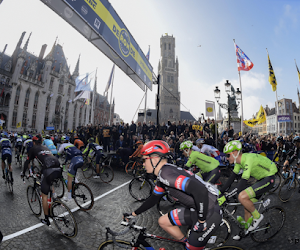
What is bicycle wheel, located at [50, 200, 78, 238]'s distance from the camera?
3546mm

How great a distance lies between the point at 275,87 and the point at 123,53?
2105cm

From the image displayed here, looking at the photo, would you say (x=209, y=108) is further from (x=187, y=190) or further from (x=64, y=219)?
(x=187, y=190)

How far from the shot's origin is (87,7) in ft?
17.4

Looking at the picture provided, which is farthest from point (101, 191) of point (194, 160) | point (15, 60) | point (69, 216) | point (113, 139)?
point (15, 60)

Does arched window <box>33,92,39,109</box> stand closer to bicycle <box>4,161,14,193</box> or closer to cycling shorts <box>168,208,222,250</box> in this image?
bicycle <box>4,161,14,193</box>

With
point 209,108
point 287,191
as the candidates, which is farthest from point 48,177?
point 209,108

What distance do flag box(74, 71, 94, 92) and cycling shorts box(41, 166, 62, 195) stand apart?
656 inches

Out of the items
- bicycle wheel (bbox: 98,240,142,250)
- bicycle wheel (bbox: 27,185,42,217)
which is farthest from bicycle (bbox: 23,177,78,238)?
bicycle wheel (bbox: 98,240,142,250)

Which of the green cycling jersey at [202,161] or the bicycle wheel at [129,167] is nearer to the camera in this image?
the green cycling jersey at [202,161]

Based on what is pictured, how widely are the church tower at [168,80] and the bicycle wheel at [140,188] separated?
2922 inches

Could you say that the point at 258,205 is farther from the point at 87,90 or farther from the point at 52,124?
the point at 52,124

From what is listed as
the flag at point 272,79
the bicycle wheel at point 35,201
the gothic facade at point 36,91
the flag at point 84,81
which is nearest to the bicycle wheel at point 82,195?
the bicycle wheel at point 35,201

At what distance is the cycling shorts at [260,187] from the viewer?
3.47m

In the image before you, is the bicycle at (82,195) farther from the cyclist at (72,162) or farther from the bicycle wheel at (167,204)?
the bicycle wheel at (167,204)
